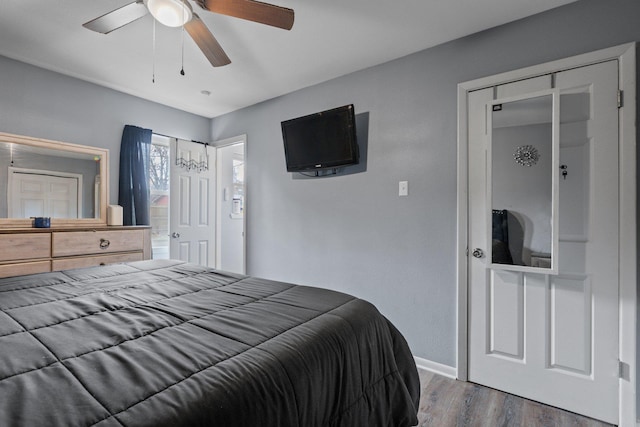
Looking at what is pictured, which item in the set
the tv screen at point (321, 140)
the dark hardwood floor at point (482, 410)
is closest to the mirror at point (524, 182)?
the dark hardwood floor at point (482, 410)

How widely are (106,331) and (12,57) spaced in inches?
117

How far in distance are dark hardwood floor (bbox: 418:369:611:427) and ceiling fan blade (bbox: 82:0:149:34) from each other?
268 centimetres

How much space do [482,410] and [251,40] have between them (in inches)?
114

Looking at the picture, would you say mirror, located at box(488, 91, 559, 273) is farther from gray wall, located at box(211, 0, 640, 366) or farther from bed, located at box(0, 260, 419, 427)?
bed, located at box(0, 260, 419, 427)

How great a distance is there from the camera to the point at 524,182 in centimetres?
199

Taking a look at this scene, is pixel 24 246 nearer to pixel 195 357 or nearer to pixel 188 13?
pixel 188 13

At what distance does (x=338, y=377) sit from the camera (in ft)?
3.28

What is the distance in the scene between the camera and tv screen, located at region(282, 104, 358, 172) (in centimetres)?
261

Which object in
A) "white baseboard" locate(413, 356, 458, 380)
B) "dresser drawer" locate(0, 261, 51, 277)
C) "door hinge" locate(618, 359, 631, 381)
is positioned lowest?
"white baseboard" locate(413, 356, 458, 380)

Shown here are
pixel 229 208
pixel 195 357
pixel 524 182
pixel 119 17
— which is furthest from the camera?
pixel 229 208

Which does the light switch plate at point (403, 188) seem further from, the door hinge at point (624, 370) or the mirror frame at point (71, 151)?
the mirror frame at point (71, 151)

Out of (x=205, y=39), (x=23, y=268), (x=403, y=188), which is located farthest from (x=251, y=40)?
(x=23, y=268)

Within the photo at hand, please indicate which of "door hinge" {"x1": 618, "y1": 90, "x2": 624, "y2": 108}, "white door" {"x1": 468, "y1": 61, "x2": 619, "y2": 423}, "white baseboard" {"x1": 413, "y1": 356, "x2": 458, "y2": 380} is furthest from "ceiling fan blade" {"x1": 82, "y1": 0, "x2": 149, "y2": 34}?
"white baseboard" {"x1": 413, "y1": 356, "x2": 458, "y2": 380}

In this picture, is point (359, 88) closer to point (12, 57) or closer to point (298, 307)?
point (298, 307)
